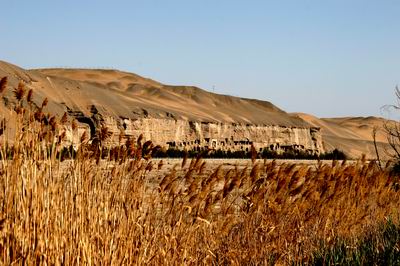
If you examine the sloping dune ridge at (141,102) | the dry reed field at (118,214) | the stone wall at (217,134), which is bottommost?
the dry reed field at (118,214)

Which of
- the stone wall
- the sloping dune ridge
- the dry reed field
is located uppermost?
the sloping dune ridge

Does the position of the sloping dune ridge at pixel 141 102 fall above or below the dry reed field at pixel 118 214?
above

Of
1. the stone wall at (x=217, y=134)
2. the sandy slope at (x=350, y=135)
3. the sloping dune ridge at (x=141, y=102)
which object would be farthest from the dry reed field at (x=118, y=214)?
the sandy slope at (x=350, y=135)

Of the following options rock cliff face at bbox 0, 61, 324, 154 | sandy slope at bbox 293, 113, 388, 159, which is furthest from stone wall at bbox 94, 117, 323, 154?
sandy slope at bbox 293, 113, 388, 159

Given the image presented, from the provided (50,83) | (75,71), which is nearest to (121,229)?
(50,83)

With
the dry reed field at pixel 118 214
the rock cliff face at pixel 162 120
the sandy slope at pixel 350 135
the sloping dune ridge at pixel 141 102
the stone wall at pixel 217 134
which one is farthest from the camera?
the sandy slope at pixel 350 135

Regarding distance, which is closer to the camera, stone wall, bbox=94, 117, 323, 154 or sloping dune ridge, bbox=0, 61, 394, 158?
sloping dune ridge, bbox=0, 61, 394, 158

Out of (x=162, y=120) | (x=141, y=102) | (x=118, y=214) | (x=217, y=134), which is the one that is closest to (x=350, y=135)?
(x=217, y=134)

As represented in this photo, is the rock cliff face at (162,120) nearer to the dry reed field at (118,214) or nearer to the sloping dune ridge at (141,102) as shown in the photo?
the sloping dune ridge at (141,102)

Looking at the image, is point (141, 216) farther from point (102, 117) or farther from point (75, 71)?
point (75, 71)

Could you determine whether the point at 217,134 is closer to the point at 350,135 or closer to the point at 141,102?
the point at 141,102

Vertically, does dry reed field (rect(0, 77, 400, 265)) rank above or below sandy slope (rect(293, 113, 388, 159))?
below

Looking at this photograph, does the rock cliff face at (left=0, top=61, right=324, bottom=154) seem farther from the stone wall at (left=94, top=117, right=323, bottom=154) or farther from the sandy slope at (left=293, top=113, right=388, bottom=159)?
the sandy slope at (left=293, top=113, right=388, bottom=159)

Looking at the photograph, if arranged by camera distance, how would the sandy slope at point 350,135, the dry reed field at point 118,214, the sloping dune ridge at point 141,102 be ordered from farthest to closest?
the sandy slope at point 350,135 < the sloping dune ridge at point 141,102 < the dry reed field at point 118,214
